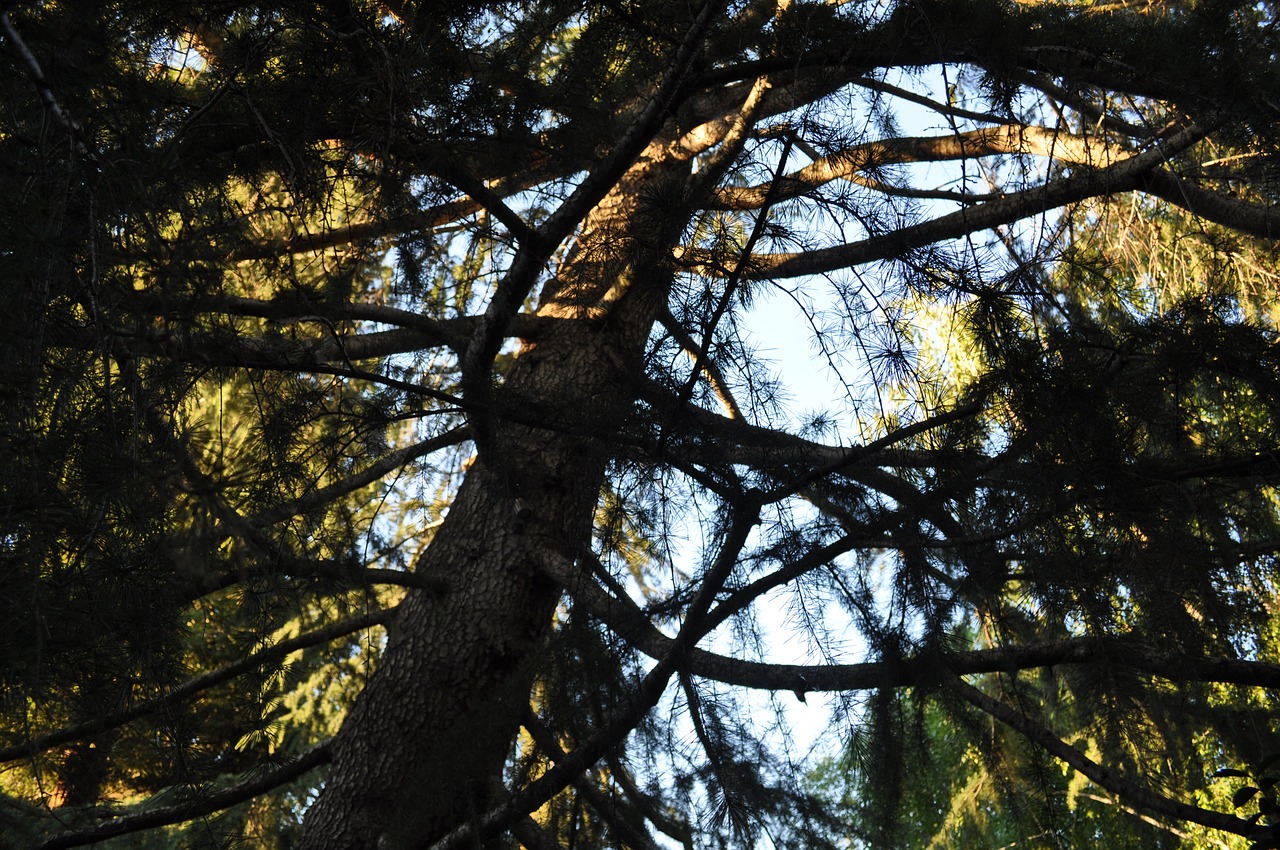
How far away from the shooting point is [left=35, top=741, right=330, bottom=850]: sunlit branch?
292cm

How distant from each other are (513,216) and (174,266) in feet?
4.00

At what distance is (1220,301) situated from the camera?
284 centimetres

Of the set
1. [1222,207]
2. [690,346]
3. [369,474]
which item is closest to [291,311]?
[369,474]

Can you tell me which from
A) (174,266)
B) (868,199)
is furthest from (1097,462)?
(174,266)

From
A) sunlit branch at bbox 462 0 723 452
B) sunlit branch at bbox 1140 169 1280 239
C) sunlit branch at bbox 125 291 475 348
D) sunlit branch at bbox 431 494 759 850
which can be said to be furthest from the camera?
sunlit branch at bbox 1140 169 1280 239

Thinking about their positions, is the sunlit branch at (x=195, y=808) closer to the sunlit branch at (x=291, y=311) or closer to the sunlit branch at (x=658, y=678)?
the sunlit branch at (x=658, y=678)

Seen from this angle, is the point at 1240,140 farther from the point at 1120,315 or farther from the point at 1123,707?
the point at 1120,315

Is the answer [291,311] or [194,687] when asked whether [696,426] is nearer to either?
[291,311]

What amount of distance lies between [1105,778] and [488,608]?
82.4 inches

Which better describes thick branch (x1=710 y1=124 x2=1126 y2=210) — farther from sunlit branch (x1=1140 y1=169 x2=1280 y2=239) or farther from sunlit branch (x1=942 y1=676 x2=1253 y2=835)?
sunlit branch (x1=942 y1=676 x2=1253 y2=835)

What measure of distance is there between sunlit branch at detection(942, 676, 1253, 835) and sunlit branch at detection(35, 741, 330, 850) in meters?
2.13

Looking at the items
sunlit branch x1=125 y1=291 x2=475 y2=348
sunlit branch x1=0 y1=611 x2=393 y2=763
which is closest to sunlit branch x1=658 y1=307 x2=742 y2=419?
sunlit branch x1=125 y1=291 x2=475 y2=348

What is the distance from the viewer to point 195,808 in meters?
2.64

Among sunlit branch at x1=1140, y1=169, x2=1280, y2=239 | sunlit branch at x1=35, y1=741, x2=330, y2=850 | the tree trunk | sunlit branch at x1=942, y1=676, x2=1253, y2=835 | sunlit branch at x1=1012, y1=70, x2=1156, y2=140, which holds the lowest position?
sunlit branch at x1=942, y1=676, x2=1253, y2=835
